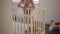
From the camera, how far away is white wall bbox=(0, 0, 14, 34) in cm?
413

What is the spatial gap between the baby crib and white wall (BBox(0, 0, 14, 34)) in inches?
37.6

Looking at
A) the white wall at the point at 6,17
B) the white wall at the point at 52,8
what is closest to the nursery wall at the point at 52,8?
the white wall at the point at 52,8

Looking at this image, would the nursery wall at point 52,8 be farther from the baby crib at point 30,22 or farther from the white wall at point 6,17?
the baby crib at point 30,22

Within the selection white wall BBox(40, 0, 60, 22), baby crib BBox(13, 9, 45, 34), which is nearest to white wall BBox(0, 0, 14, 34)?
baby crib BBox(13, 9, 45, 34)

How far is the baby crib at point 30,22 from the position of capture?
2.82 metres

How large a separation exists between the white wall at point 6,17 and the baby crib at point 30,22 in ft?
3.13

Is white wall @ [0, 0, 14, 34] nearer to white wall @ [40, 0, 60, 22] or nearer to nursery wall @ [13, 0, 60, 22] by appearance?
nursery wall @ [13, 0, 60, 22]

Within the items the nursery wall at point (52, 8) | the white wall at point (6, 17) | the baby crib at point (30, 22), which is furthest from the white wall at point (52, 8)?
the baby crib at point (30, 22)

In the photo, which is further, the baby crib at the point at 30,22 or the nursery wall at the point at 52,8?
the nursery wall at the point at 52,8

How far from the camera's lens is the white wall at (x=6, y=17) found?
4129mm

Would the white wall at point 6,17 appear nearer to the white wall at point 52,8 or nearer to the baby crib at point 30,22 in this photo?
the baby crib at point 30,22

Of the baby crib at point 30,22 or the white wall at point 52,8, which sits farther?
the white wall at point 52,8

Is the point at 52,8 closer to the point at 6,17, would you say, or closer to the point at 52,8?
the point at 52,8

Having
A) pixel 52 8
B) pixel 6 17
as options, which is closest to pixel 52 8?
pixel 52 8
